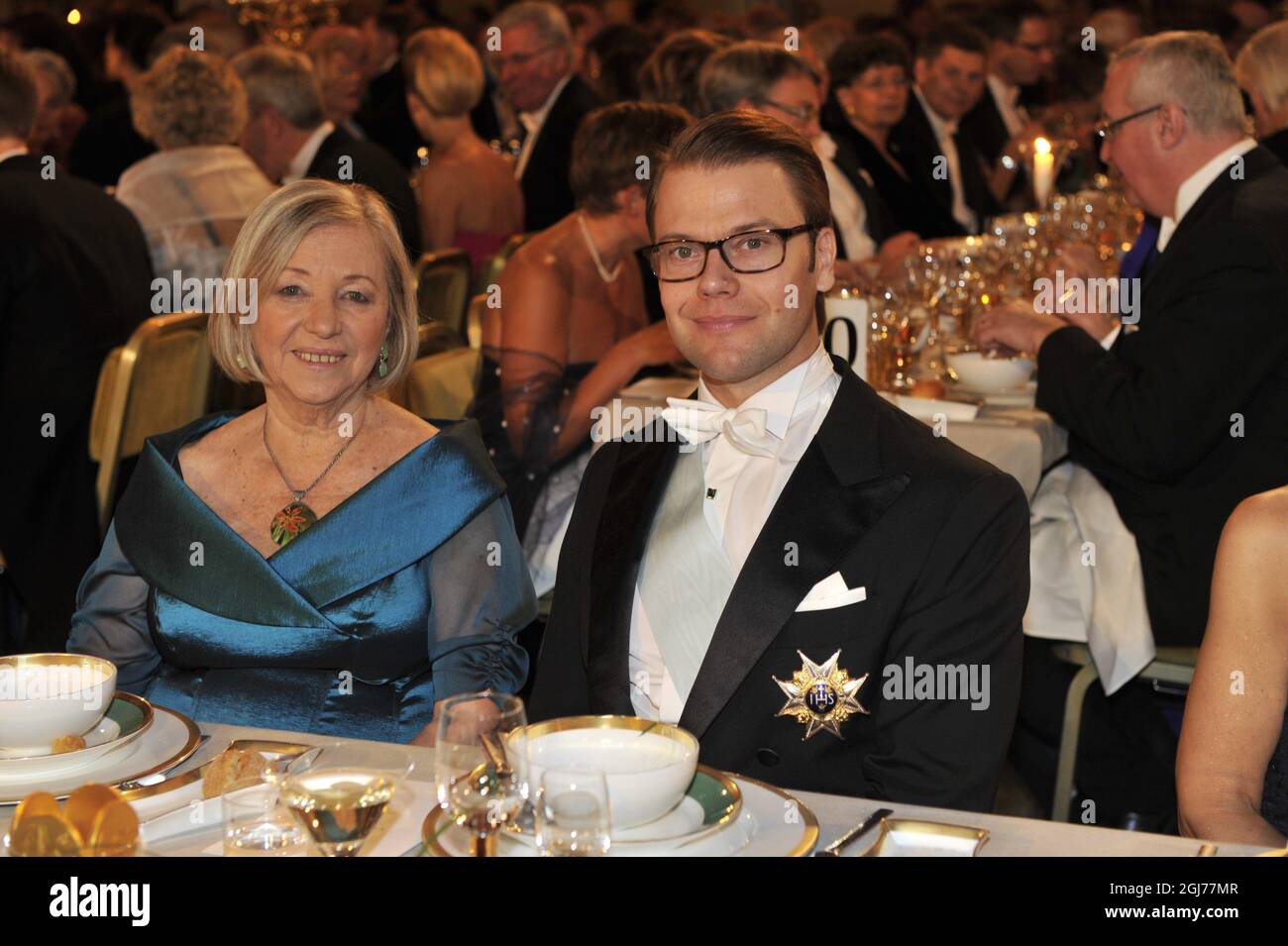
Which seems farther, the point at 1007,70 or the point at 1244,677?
the point at 1007,70

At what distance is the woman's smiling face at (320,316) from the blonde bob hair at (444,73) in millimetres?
Answer: 4083

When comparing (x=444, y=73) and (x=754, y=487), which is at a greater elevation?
(x=444, y=73)

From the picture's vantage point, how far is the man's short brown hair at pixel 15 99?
4484 millimetres

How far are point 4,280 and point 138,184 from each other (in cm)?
82

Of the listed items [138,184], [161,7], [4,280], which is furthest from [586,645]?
[161,7]

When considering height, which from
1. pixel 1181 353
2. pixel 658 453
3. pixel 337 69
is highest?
pixel 337 69

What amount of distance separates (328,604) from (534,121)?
5311mm

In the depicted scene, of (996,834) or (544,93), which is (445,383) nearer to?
(996,834)

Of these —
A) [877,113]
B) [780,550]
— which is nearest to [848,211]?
[877,113]

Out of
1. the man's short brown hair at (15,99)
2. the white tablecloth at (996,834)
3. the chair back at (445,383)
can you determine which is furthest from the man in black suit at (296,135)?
the white tablecloth at (996,834)

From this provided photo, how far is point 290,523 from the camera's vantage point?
2.30 meters

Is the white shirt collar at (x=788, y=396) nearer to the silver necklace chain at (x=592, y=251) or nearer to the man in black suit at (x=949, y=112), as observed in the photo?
the silver necklace chain at (x=592, y=251)

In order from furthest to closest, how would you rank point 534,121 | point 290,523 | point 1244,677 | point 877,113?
point 534,121
point 877,113
point 290,523
point 1244,677

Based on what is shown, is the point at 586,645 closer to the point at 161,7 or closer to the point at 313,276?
the point at 313,276
